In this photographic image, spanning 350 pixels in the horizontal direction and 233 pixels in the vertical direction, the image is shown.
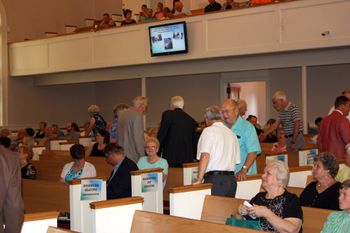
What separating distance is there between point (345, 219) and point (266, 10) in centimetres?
837

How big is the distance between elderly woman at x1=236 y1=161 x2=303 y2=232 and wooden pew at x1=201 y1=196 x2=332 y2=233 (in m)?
0.37

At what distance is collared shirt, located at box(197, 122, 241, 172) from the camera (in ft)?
18.0

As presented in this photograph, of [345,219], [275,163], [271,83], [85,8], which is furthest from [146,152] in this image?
[85,8]

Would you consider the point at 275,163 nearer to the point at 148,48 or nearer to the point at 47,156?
the point at 47,156

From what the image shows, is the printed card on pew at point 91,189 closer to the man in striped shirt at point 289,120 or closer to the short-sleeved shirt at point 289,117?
the man in striped shirt at point 289,120

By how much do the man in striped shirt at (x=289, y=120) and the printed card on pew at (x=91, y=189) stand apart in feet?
10.4

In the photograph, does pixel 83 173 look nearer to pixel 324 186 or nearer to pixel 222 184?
pixel 222 184

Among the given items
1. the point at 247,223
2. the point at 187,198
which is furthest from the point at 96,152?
the point at 247,223

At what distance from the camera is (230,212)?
193 inches

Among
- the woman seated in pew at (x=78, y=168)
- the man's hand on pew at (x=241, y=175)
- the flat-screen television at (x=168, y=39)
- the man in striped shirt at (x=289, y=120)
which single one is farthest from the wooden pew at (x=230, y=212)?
the flat-screen television at (x=168, y=39)

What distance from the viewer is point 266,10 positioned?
11.9 m

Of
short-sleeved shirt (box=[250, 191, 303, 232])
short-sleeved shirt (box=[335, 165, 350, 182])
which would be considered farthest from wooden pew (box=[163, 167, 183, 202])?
short-sleeved shirt (box=[250, 191, 303, 232])

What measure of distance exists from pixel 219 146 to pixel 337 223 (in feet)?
Result: 5.54

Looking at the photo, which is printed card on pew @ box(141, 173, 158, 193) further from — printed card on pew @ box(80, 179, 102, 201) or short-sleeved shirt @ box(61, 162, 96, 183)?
short-sleeved shirt @ box(61, 162, 96, 183)
